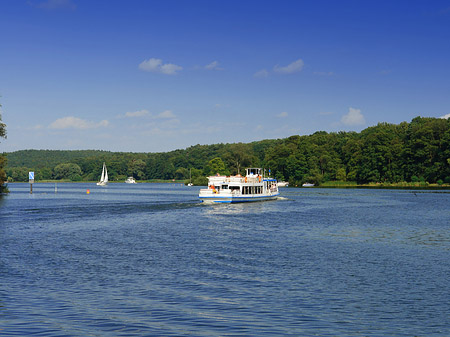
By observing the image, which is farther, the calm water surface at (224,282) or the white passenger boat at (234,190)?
the white passenger boat at (234,190)

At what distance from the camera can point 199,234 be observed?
195ft

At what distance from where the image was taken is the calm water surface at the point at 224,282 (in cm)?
2272

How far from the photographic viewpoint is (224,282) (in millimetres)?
31609

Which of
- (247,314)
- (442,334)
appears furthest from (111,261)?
(442,334)

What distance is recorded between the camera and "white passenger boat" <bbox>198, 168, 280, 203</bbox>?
117 metres

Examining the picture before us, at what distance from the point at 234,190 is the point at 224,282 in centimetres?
8838

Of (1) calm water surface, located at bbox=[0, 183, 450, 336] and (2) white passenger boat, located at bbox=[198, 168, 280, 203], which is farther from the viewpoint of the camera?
(2) white passenger boat, located at bbox=[198, 168, 280, 203]

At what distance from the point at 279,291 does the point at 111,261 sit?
632 inches

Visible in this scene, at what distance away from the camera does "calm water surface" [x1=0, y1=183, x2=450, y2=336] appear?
22719 mm

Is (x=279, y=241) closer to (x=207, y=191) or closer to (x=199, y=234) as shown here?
(x=199, y=234)

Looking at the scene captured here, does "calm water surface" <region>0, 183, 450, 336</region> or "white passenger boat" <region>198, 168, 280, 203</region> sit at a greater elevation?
"white passenger boat" <region>198, 168, 280, 203</region>

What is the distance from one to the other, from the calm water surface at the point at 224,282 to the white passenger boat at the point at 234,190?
178ft

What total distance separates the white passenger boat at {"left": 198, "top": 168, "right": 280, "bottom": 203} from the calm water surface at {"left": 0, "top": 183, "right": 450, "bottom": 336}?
54.3 meters

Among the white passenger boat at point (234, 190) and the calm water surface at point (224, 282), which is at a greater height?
the white passenger boat at point (234, 190)
